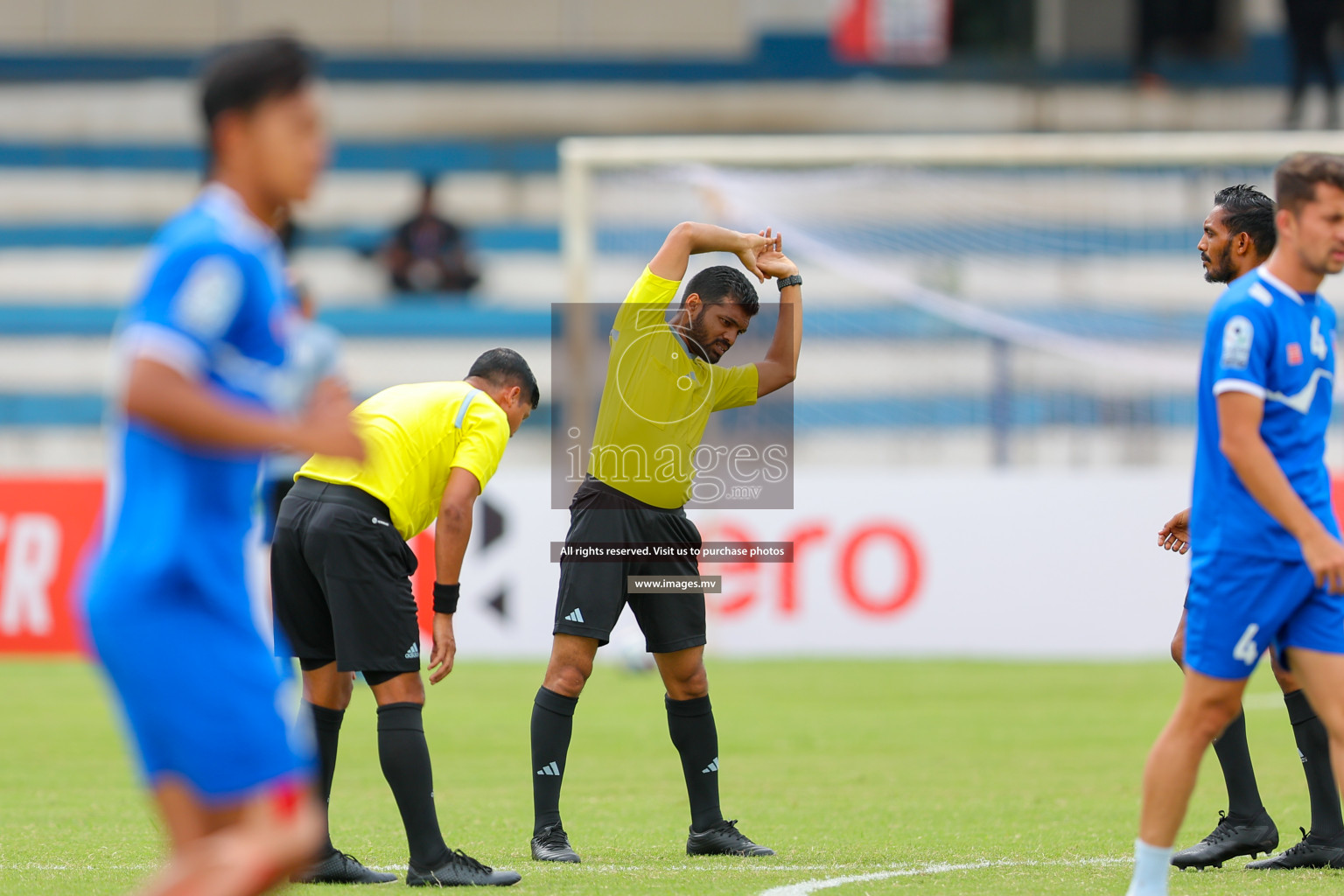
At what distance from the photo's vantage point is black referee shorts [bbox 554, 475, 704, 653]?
645 centimetres

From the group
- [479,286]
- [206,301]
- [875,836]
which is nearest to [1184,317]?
[479,286]

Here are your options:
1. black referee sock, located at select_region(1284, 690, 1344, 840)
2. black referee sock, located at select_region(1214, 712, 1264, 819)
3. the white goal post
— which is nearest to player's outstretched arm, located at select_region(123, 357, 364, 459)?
black referee sock, located at select_region(1214, 712, 1264, 819)

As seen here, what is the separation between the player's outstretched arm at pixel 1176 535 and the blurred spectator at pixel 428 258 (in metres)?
14.9

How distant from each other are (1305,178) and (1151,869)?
6.64ft

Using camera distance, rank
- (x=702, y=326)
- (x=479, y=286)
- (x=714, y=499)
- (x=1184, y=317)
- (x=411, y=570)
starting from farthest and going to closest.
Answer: (x=479, y=286) → (x=1184, y=317) → (x=714, y=499) → (x=702, y=326) → (x=411, y=570)

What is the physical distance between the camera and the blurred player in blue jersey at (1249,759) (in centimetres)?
588

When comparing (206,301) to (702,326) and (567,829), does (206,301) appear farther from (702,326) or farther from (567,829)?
(567,829)

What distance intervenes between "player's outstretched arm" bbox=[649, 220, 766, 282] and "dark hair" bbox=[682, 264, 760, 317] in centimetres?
14

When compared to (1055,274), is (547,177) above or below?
above

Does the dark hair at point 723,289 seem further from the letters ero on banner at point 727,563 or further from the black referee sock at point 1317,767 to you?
the letters ero on banner at point 727,563

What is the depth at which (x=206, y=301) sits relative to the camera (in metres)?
3.16

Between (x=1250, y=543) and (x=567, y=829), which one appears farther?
(x=567, y=829)

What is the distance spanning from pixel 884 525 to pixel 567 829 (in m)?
7.45

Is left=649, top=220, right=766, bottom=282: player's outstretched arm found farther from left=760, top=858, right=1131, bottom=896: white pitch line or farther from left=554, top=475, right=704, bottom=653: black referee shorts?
left=760, top=858, right=1131, bottom=896: white pitch line
